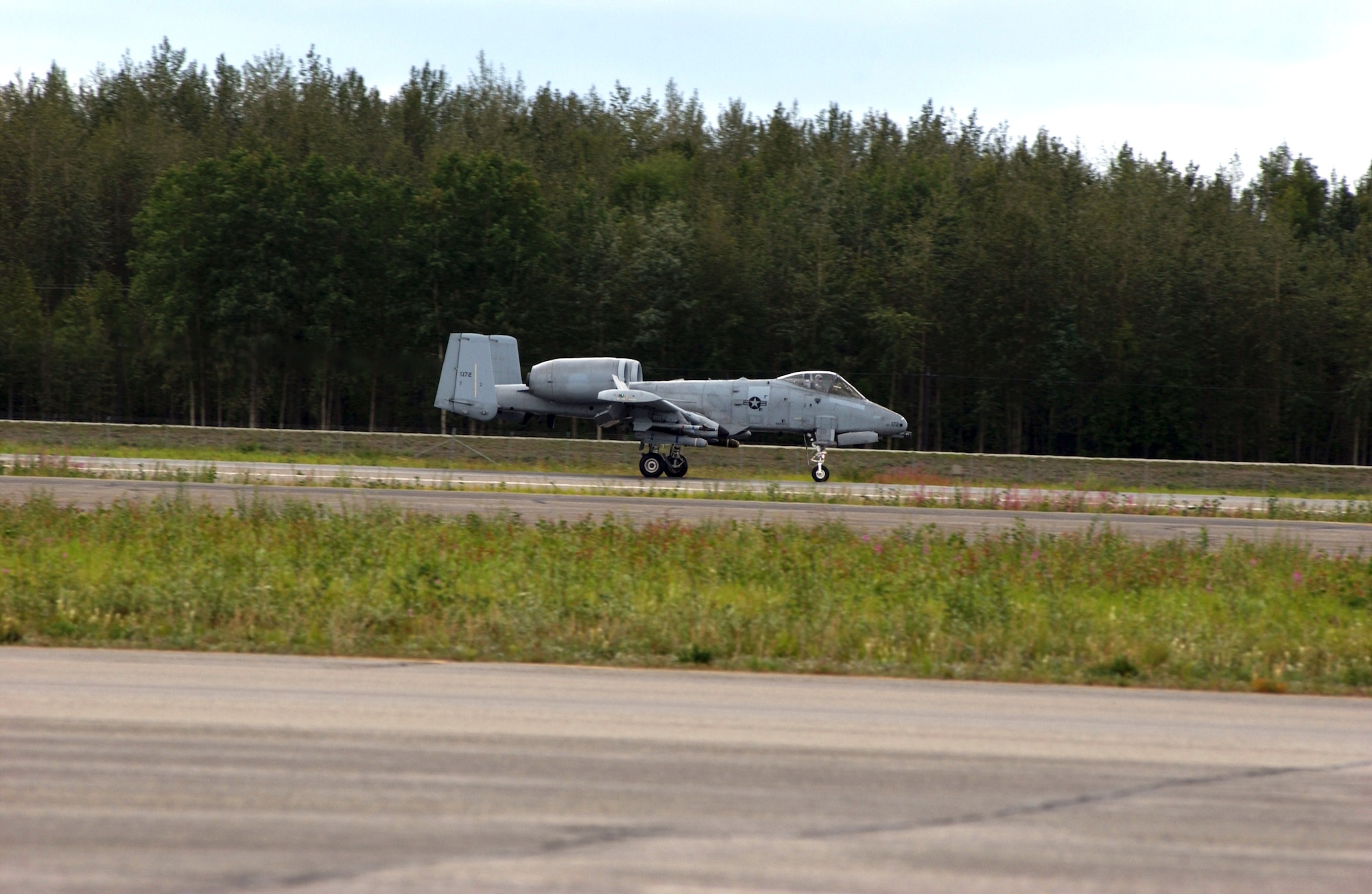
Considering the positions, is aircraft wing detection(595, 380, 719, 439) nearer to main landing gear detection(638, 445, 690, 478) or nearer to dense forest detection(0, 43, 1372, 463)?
main landing gear detection(638, 445, 690, 478)

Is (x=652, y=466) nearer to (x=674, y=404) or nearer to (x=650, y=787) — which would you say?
(x=674, y=404)

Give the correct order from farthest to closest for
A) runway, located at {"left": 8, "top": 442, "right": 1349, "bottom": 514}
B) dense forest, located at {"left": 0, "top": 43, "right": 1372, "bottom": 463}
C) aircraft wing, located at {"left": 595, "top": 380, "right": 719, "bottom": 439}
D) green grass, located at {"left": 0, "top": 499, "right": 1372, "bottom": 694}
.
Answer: dense forest, located at {"left": 0, "top": 43, "right": 1372, "bottom": 463}
aircraft wing, located at {"left": 595, "top": 380, "right": 719, "bottom": 439}
runway, located at {"left": 8, "top": 442, "right": 1349, "bottom": 514}
green grass, located at {"left": 0, "top": 499, "right": 1372, "bottom": 694}

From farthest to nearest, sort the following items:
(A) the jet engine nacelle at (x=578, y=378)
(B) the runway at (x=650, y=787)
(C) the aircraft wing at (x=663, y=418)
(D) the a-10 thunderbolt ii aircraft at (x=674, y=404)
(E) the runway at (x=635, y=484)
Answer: (A) the jet engine nacelle at (x=578, y=378), (D) the a-10 thunderbolt ii aircraft at (x=674, y=404), (C) the aircraft wing at (x=663, y=418), (E) the runway at (x=635, y=484), (B) the runway at (x=650, y=787)

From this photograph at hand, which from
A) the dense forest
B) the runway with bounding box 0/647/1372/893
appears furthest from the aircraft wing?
the runway with bounding box 0/647/1372/893

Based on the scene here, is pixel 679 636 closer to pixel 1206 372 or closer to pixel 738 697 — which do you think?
pixel 738 697

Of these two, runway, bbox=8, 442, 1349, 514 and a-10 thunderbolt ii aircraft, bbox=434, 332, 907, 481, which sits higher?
a-10 thunderbolt ii aircraft, bbox=434, 332, 907, 481

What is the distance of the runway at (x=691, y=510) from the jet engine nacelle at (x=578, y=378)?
22.7ft

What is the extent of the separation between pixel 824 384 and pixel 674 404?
4382mm

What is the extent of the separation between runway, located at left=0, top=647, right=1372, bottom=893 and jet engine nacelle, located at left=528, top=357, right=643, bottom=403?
26074 millimetres

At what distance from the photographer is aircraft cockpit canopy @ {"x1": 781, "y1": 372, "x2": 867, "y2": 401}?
3506 centimetres

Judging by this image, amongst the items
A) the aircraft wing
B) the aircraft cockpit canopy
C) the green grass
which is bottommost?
the green grass

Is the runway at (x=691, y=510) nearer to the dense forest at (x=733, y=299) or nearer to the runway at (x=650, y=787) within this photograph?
the runway at (x=650, y=787)

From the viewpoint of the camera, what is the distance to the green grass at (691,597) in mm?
11625

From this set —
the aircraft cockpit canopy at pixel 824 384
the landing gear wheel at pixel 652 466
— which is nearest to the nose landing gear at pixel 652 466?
the landing gear wheel at pixel 652 466
